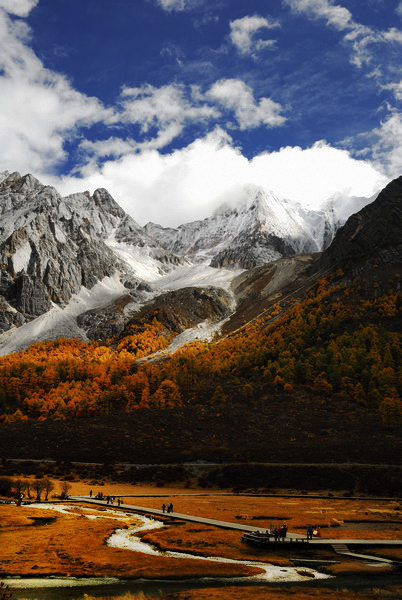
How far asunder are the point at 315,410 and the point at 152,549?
82.1 m

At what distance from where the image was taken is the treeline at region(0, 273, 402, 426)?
370 ft

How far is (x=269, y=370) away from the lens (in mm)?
129875

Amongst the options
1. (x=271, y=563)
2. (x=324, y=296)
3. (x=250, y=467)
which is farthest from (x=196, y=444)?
(x=324, y=296)

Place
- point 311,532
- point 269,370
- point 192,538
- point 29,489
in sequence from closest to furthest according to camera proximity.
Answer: point 192,538
point 311,532
point 29,489
point 269,370

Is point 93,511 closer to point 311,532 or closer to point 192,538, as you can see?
point 192,538

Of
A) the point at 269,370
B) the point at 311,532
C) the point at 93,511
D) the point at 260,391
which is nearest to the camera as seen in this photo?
the point at 311,532

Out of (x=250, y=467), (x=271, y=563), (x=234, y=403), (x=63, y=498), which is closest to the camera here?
(x=271, y=563)

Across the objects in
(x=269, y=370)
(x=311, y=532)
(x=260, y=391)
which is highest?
(x=269, y=370)

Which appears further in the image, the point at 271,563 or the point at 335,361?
the point at 335,361

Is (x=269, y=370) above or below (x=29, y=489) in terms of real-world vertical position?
above

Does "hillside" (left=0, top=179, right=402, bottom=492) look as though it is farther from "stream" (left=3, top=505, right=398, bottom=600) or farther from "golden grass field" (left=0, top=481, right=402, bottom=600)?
"stream" (left=3, top=505, right=398, bottom=600)

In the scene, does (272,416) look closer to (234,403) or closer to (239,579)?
(234,403)

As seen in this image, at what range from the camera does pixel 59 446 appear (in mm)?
82562

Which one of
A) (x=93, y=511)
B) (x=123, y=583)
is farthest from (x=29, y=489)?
(x=123, y=583)
